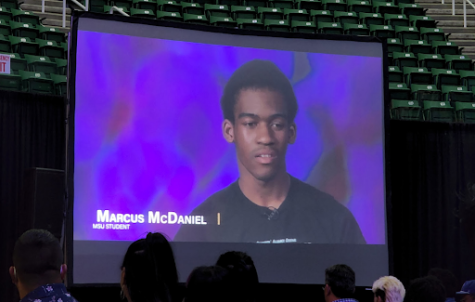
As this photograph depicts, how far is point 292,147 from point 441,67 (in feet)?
16.3

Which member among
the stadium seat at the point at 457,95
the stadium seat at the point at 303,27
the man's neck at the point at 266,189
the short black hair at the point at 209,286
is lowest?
the short black hair at the point at 209,286

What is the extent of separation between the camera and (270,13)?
36.9 feet

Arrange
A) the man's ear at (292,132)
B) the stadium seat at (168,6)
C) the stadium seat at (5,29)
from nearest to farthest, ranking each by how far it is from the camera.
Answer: the man's ear at (292,132), the stadium seat at (5,29), the stadium seat at (168,6)

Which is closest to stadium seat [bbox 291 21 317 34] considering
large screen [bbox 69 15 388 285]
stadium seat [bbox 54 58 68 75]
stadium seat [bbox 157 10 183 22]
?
stadium seat [bbox 157 10 183 22]

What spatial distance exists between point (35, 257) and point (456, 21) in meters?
11.9

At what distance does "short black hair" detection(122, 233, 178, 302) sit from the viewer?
84.5 inches

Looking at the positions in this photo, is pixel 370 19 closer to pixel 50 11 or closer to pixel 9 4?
pixel 50 11

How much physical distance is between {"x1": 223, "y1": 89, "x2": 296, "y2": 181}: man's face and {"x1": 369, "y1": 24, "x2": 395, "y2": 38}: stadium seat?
5021 mm

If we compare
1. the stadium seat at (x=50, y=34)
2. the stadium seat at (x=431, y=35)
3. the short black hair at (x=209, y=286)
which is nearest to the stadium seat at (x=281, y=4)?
the stadium seat at (x=431, y=35)

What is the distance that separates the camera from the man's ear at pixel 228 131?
21.5 feet

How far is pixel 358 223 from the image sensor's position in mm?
6887

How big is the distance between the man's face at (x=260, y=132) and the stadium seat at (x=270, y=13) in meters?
4.75

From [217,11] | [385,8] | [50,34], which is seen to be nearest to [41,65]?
[50,34]

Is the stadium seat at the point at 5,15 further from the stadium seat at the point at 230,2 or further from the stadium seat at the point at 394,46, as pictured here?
the stadium seat at the point at 394,46
